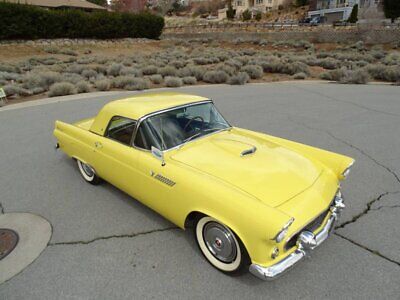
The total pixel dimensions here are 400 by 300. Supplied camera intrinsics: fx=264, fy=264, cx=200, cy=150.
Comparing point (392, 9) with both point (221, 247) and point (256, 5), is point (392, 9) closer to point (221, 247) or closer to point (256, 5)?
point (221, 247)

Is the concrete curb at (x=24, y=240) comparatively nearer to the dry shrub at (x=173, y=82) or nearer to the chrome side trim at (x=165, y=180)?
the chrome side trim at (x=165, y=180)

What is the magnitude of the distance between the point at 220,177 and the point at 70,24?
34139mm

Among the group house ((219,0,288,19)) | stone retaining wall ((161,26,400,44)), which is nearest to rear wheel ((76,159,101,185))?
stone retaining wall ((161,26,400,44))

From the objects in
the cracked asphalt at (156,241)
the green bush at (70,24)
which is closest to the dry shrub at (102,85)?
the cracked asphalt at (156,241)

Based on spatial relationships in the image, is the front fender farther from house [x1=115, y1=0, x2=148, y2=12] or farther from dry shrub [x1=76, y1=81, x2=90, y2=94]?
house [x1=115, y1=0, x2=148, y2=12]

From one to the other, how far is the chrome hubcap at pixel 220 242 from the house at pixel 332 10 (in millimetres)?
65228

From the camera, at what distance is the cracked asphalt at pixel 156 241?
2.34 metres

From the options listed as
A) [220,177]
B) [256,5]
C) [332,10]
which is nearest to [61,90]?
[220,177]

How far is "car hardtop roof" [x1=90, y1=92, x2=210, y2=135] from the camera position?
3168 millimetres

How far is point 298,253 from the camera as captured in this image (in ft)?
7.20

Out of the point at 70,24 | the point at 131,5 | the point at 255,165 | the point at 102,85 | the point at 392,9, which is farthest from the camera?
the point at 131,5

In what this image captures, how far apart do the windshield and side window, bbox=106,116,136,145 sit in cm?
16

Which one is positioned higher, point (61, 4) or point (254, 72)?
point (61, 4)

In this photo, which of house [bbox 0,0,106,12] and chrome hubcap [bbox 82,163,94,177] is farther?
house [bbox 0,0,106,12]
